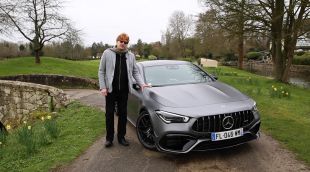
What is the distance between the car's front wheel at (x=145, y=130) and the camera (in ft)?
20.4

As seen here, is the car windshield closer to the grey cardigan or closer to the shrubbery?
the grey cardigan

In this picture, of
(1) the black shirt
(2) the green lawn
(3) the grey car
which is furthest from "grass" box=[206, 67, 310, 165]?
(1) the black shirt

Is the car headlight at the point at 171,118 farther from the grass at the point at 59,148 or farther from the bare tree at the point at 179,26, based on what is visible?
the bare tree at the point at 179,26

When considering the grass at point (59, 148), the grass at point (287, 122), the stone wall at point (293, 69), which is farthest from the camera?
the stone wall at point (293, 69)

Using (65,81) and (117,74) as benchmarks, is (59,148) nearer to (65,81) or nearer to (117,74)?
(117,74)

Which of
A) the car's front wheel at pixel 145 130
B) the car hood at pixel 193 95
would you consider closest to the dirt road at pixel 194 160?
the car's front wheel at pixel 145 130

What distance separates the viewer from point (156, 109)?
5.88 metres

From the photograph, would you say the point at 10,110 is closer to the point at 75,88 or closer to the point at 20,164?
the point at 75,88

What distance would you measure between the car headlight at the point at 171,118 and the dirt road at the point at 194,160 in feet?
2.14

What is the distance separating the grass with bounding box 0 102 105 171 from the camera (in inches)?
240

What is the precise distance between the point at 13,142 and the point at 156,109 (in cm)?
380

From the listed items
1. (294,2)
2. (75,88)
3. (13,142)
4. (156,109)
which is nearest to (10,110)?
(75,88)

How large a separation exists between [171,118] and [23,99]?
11610 millimetres

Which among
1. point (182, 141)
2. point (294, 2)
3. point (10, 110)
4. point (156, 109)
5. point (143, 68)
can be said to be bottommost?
point (10, 110)
